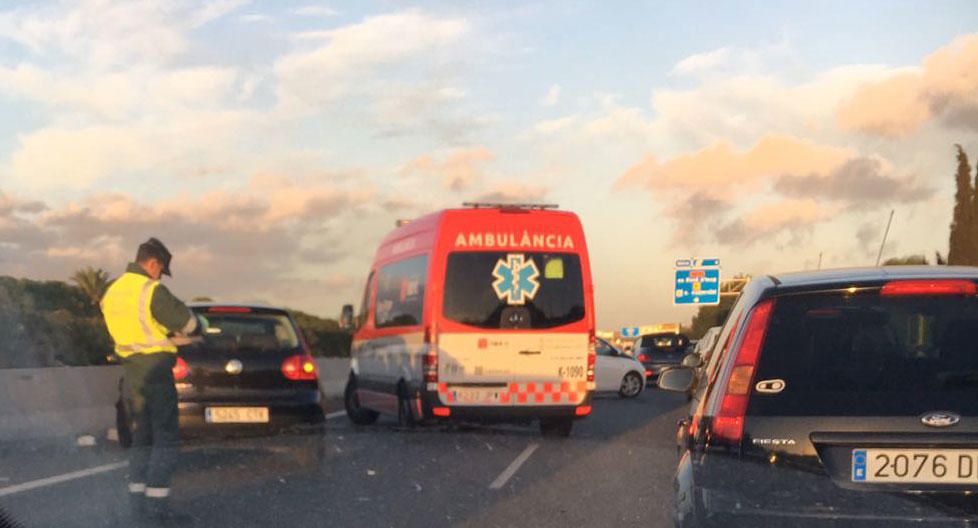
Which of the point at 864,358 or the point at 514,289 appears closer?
the point at 864,358

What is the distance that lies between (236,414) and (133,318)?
4410 mm

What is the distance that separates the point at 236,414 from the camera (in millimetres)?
13914

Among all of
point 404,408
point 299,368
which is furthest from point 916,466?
point 404,408

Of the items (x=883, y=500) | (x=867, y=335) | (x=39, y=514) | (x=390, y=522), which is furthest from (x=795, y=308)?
(x=39, y=514)

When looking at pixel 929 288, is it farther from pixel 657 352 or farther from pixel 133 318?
pixel 657 352

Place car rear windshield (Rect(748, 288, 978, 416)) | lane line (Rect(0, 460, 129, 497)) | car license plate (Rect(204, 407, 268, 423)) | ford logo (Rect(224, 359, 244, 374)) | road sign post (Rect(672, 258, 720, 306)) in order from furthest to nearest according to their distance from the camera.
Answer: road sign post (Rect(672, 258, 720, 306)), ford logo (Rect(224, 359, 244, 374)), car license plate (Rect(204, 407, 268, 423)), lane line (Rect(0, 460, 129, 497)), car rear windshield (Rect(748, 288, 978, 416))

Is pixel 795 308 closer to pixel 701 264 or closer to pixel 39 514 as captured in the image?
pixel 39 514

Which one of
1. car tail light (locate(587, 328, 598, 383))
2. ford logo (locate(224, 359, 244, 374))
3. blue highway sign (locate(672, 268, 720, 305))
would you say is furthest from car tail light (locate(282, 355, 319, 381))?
blue highway sign (locate(672, 268, 720, 305))

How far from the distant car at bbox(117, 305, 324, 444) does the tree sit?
2172 inches

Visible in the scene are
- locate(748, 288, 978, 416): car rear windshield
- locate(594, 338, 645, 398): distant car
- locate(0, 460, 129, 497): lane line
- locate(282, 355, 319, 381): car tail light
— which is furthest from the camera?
locate(594, 338, 645, 398): distant car

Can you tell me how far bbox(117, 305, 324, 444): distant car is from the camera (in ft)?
45.5

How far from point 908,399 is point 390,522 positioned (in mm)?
4622

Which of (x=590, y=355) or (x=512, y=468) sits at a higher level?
(x=590, y=355)

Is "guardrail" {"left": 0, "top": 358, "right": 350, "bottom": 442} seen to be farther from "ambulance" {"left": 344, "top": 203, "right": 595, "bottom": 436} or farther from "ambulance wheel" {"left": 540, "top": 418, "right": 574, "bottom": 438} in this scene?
"ambulance wheel" {"left": 540, "top": 418, "right": 574, "bottom": 438}
